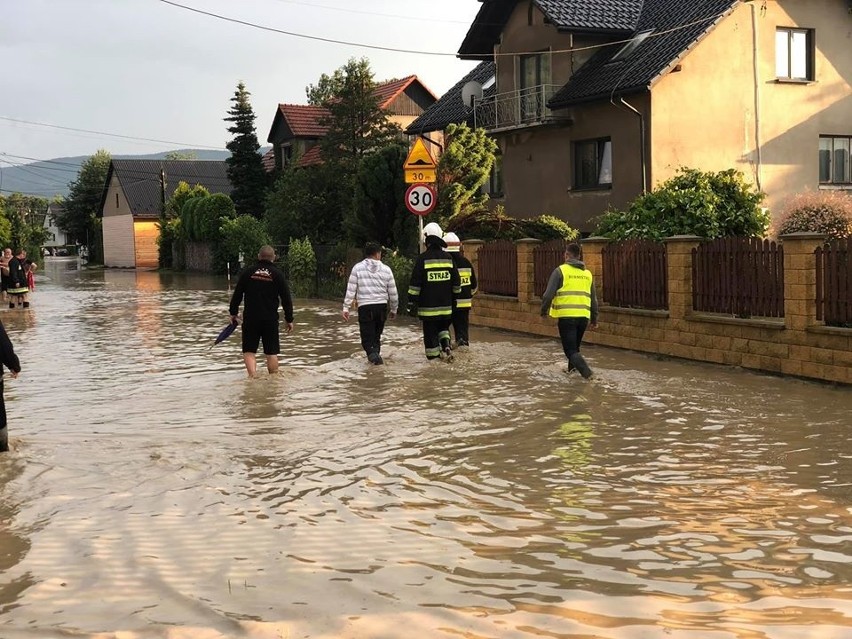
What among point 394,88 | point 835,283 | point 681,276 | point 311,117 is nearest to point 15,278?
point 681,276

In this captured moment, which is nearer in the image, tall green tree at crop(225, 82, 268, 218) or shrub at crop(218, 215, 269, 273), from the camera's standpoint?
shrub at crop(218, 215, 269, 273)

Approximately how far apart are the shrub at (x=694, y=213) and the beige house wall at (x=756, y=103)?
764cm

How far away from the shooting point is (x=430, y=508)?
263 inches

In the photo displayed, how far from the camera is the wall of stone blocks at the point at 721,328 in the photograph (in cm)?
1204

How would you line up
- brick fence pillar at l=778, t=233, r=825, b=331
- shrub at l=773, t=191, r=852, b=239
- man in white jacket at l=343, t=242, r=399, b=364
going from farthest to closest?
shrub at l=773, t=191, r=852, b=239
man in white jacket at l=343, t=242, r=399, b=364
brick fence pillar at l=778, t=233, r=825, b=331

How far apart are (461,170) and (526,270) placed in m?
6.48

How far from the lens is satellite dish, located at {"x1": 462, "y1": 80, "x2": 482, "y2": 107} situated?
31719mm

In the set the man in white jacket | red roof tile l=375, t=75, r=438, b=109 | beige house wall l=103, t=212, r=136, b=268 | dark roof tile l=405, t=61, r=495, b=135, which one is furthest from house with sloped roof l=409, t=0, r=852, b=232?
beige house wall l=103, t=212, r=136, b=268

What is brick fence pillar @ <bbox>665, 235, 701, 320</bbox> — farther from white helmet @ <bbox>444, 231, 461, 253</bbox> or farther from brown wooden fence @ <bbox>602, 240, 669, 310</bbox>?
white helmet @ <bbox>444, 231, 461, 253</bbox>

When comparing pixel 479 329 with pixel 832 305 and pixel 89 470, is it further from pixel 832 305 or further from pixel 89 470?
pixel 89 470

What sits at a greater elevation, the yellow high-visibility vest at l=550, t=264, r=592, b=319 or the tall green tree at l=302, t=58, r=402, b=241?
the tall green tree at l=302, t=58, r=402, b=241

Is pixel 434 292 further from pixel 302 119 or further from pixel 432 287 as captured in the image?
pixel 302 119

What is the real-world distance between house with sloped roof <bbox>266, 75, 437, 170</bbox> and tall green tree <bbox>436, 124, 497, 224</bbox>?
81.5 feet

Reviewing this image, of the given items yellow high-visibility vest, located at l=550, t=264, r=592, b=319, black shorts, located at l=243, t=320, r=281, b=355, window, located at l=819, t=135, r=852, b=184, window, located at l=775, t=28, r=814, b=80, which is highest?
window, located at l=775, t=28, r=814, b=80
